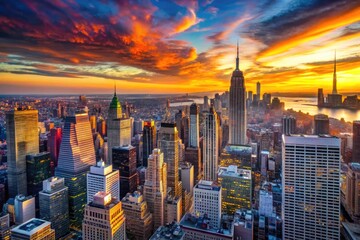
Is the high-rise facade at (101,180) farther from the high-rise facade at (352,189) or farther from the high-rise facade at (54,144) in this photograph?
the high-rise facade at (352,189)

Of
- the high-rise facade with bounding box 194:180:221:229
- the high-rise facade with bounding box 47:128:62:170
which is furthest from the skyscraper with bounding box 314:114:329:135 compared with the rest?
the high-rise facade with bounding box 47:128:62:170

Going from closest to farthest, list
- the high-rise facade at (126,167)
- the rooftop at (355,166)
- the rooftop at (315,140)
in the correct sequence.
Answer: the rooftop at (315,140) → the rooftop at (355,166) → the high-rise facade at (126,167)

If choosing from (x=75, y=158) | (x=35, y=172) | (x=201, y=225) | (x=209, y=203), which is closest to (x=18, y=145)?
(x=35, y=172)

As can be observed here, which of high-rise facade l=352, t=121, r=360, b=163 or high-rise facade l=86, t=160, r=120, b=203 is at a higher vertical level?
high-rise facade l=352, t=121, r=360, b=163

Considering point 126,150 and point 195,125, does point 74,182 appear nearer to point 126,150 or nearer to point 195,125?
point 126,150

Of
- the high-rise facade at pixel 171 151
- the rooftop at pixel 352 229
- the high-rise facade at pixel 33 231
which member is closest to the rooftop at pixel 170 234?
the high-rise facade at pixel 33 231

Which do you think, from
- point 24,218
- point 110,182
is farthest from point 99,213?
point 24,218

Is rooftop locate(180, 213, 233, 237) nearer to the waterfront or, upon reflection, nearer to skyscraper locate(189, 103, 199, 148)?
the waterfront
